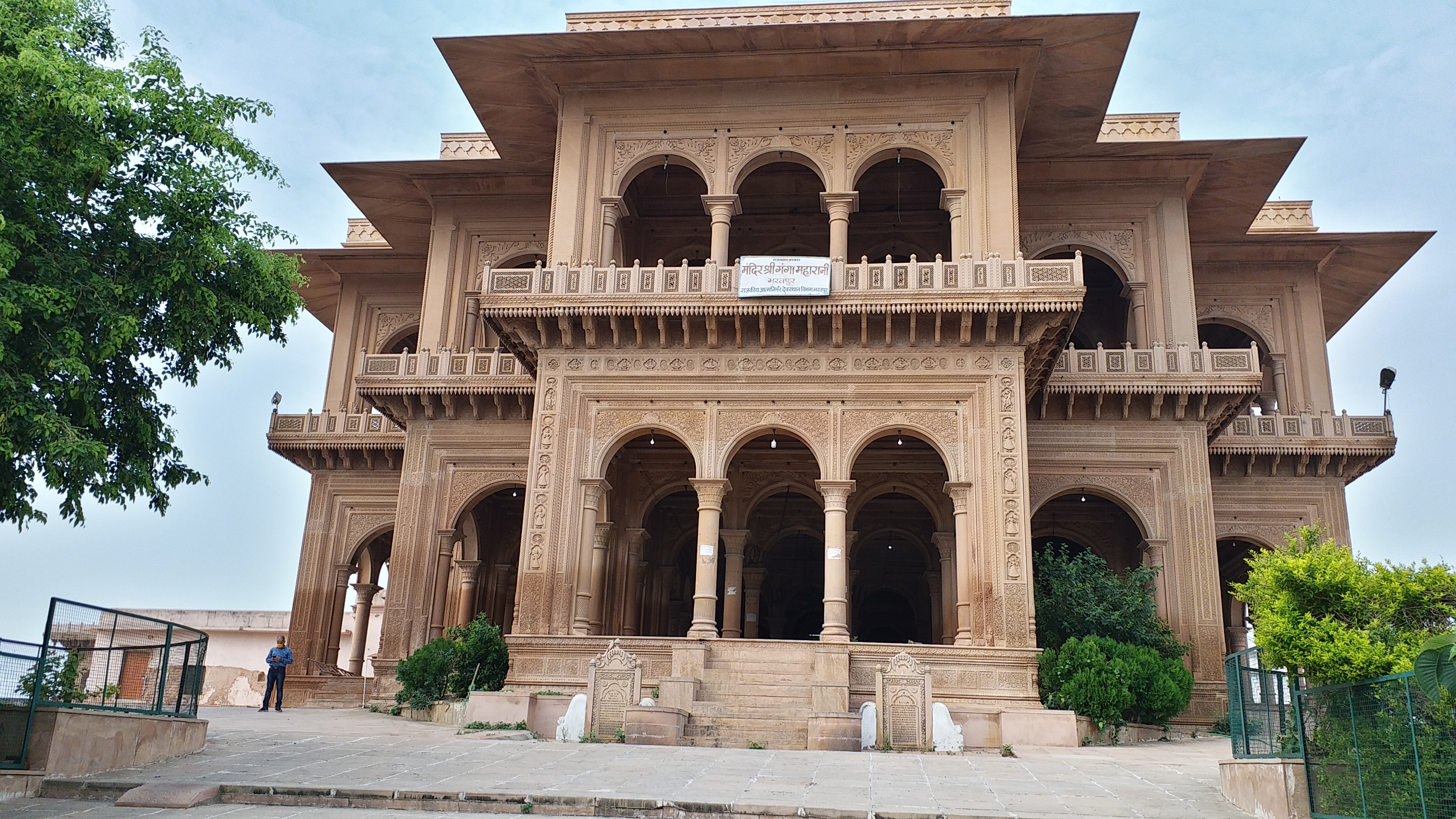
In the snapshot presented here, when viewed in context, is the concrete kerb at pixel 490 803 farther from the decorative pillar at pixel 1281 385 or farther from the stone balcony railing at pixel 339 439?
the decorative pillar at pixel 1281 385

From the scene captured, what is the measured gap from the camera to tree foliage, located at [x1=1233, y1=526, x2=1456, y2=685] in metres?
8.41

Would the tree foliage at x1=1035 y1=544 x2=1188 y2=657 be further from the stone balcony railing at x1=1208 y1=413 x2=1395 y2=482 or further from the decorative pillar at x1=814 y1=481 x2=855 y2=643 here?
the stone balcony railing at x1=1208 y1=413 x2=1395 y2=482

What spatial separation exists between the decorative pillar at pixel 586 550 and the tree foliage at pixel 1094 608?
7.82 metres

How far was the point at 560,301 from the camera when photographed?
20031mm

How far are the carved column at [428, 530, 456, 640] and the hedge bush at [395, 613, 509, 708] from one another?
14.1 feet

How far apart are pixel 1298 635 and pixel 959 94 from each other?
48.0 ft

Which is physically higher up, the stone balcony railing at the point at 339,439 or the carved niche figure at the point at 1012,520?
the stone balcony railing at the point at 339,439

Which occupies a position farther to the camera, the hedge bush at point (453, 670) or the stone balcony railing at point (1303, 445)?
the stone balcony railing at point (1303, 445)

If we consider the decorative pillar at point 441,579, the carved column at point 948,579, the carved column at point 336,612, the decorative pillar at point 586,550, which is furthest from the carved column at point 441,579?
the carved column at point 948,579

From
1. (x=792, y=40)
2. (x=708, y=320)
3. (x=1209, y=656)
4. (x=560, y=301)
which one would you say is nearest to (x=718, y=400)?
(x=708, y=320)

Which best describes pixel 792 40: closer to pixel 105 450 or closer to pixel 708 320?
pixel 708 320

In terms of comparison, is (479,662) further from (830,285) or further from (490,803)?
(490,803)

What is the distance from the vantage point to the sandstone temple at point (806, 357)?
62.6ft

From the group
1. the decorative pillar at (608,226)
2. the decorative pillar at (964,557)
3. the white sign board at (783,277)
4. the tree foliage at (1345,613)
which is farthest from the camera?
the decorative pillar at (608,226)
